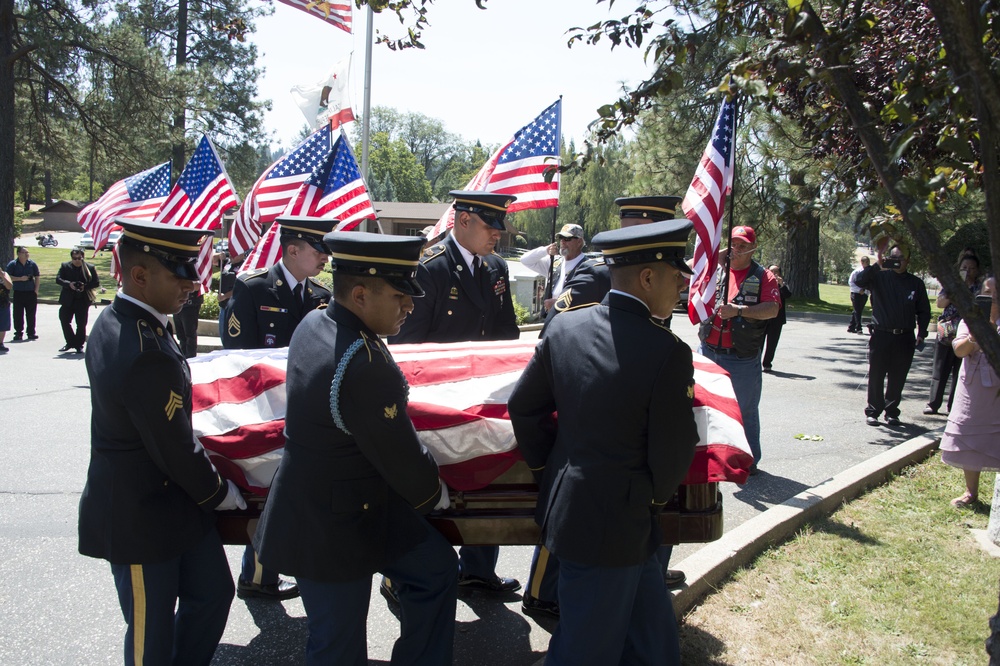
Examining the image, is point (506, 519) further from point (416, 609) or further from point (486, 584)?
point (486, 584)

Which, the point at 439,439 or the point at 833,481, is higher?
the point at 439,439

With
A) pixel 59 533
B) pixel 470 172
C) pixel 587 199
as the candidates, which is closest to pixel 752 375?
pixel 59 533

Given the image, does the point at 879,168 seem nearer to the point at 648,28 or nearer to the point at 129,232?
the point at 648,28

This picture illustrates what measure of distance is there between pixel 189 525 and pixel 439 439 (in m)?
0.95

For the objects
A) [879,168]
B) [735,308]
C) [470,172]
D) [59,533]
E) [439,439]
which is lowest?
[59,533]

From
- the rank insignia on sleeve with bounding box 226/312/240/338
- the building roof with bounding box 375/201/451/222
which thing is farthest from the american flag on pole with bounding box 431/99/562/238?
the building roof with bounding box 375/201/451/222

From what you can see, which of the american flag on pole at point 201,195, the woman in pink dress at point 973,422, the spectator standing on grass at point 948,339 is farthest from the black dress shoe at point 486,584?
the american flag on pole at point 201,195

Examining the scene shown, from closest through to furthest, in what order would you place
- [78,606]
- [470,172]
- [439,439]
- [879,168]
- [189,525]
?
[879,168] < [189,525] < [439,439] < [78,606] < [470,172]

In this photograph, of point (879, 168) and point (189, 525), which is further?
point (189, 525)

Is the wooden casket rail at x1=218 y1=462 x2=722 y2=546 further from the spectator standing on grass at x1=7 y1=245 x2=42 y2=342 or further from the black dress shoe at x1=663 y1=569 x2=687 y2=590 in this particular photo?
the spectator standing on grass at x1=7 y1=245 x2=42 y2=342

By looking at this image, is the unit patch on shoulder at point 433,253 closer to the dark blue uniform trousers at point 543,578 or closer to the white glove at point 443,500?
the dark blue uniform trousers at point 543,578

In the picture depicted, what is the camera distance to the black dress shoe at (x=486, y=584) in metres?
4.00

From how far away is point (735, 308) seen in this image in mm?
5770

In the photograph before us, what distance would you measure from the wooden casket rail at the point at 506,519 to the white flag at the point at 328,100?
844 centimetres
